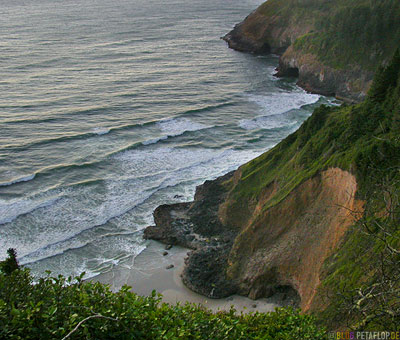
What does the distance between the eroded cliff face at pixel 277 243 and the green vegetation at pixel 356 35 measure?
138ft

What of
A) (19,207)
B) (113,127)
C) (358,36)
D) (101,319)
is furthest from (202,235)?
(358,36)

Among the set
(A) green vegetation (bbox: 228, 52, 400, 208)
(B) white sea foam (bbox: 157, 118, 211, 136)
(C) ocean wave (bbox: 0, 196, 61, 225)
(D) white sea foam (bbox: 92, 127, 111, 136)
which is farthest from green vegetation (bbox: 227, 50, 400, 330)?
(D) white sea foam (bbox: 92, 127, 111, 136)

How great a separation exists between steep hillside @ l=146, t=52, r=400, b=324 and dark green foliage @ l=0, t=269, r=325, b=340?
6266mm

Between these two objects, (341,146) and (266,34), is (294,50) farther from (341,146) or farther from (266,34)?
(341,146)

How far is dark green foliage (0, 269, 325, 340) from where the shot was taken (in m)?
12.0

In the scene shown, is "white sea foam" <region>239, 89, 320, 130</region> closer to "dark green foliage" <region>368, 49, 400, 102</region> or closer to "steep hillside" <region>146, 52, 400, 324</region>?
"steep hillside" <region>146, 52, 400, 324</region>

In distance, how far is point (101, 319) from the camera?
12.7 m

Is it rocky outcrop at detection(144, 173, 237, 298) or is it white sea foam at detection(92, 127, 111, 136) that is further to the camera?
white sea foam at detection(92, 127, 111, 136)

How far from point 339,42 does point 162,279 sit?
53928 millimetres

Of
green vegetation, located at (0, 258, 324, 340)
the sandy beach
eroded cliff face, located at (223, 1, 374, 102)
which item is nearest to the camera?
green vegetation, located at (0, 258, 324, 340)

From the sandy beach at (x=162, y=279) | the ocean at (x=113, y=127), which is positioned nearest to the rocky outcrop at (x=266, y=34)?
the ocean at (x=113, y=127)

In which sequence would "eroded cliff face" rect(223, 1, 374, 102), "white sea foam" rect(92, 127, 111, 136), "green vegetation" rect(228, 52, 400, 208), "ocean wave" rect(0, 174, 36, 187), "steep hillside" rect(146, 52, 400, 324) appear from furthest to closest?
1. "eroded cliff face" rect(223, 1, 374, 102)
2. "white sea foam" rect(92, 127, 111, 136)
3. "ocean wave" rect(0, 174, 36, 187)
4. "green vegetation" rect(228, 52, 400, 208)
5. "steep hillside" rect(146, 52, 400, 324)

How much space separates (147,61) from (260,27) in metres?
26.6

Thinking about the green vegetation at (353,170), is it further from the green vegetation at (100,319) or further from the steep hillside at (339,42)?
the steep hillside at (339,42)
